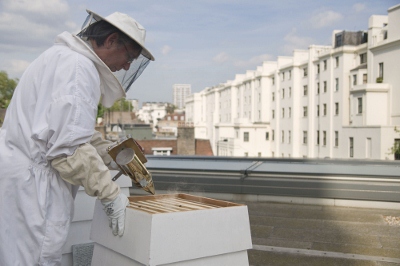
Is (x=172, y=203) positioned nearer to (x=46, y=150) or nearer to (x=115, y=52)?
(x=46, y=150)

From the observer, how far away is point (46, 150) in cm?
209

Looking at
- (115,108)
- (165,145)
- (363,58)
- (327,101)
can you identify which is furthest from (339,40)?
(115,108)

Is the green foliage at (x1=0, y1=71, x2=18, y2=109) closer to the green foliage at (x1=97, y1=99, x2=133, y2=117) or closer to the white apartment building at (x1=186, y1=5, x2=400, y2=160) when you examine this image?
the green foliage at (x1=97, y1=99, x2=133, y2=117)

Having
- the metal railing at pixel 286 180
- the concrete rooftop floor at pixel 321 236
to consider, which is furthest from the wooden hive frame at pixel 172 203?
the metal railing at pixel 286 180

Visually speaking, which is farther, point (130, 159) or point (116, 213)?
point (130, 159)

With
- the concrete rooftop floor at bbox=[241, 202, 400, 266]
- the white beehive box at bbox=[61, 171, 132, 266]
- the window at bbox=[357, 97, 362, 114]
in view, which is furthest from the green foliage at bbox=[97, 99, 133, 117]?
the white beehive box at bbox=[61, 171, 132, 266]

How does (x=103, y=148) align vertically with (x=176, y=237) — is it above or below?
above

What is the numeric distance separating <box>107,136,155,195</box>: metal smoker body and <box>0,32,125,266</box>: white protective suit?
25 cm

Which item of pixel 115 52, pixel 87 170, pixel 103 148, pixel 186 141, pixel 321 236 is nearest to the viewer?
pixel 87 170

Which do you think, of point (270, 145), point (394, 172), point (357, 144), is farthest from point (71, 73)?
point (270, 145)

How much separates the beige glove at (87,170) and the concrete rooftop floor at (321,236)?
6.62ft

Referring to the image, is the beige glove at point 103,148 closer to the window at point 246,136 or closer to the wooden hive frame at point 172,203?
the wooden hive frame at point 172,203

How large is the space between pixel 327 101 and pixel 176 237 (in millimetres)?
45466

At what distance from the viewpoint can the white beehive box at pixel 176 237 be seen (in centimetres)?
184
